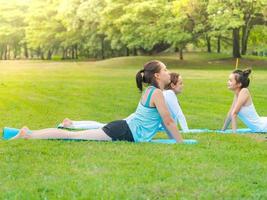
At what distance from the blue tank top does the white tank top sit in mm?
2246

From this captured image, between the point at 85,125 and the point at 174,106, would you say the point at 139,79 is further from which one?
the point at 85,125

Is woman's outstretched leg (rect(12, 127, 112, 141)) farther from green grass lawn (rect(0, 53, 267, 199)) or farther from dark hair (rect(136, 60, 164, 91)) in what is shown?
dark hair (rect(136, 60, 164, 91))

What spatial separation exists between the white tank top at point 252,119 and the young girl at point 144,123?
7.05ft

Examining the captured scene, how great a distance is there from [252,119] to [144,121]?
2.48 m

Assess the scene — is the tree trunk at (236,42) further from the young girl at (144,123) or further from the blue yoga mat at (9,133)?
the blue yoga mat at (9,133)

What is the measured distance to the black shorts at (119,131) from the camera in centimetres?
693

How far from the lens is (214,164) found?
5.52m

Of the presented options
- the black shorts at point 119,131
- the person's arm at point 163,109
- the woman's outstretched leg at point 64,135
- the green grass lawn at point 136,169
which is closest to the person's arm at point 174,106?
the green grass lawn at point 136,169

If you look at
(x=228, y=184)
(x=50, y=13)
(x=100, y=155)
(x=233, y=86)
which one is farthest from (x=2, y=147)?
(x=50, y=13)

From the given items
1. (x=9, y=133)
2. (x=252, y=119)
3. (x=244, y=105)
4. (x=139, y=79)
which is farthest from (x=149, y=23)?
(x=139, y=79)

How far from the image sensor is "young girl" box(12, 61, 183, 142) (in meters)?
6.93

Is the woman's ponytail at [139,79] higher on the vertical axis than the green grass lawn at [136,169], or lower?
higher

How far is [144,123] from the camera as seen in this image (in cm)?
700

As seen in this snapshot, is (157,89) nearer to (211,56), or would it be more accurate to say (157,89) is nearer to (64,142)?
(64,142)
